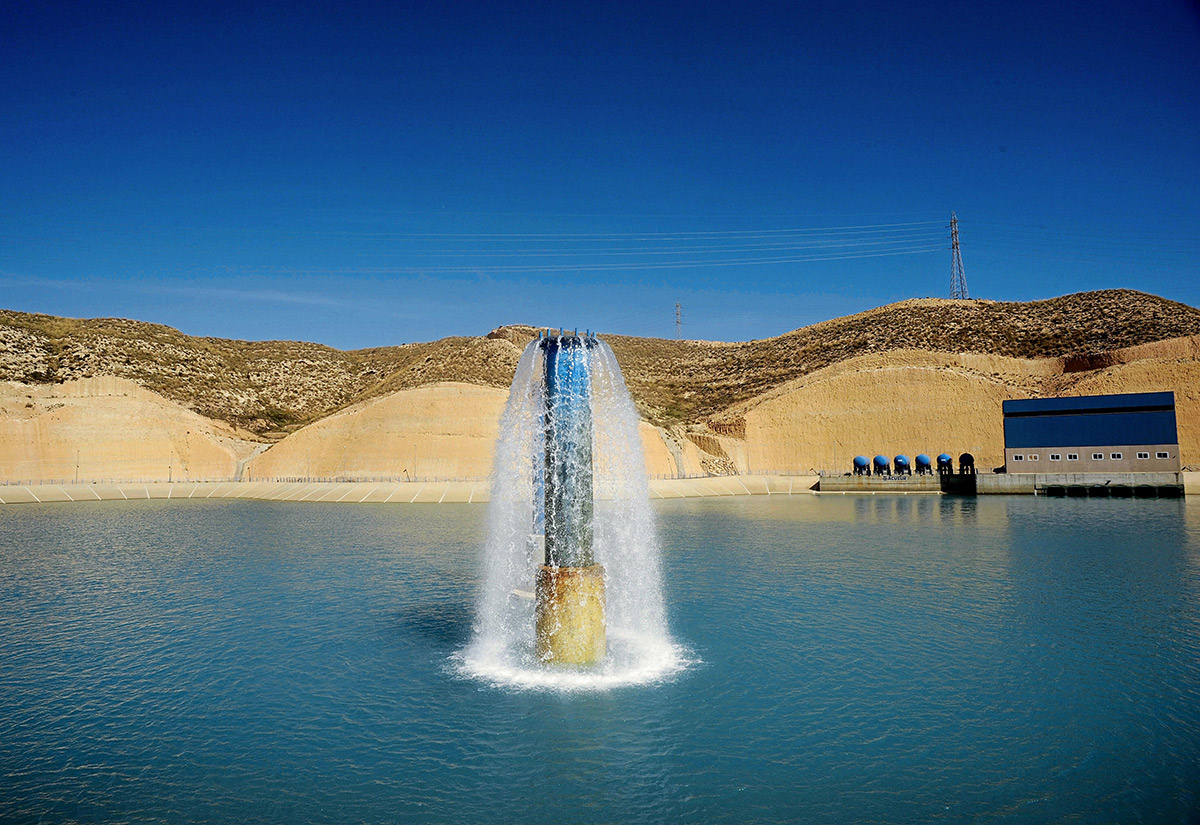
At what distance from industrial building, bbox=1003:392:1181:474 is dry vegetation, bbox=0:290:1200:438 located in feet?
94.2

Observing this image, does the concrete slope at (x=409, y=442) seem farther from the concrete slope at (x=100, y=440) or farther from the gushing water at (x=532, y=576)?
the gushing water at (x=532, y=576)

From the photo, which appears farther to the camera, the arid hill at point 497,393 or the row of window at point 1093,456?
the arid hill at point 497,393

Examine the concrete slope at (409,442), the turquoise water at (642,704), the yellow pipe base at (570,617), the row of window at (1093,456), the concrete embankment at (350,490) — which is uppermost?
the concrete slope at (409,442)

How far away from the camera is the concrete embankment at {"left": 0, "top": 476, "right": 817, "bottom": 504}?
2351 inches

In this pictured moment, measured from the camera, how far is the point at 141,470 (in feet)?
242

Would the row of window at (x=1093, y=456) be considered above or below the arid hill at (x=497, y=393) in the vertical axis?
below

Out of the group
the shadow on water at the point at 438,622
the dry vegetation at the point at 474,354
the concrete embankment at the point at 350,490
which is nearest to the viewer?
the shadow on water at the point at 438,622

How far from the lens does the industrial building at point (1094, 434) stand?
58719mm

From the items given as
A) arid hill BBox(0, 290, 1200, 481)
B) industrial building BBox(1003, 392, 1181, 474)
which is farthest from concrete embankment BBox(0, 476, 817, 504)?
industrial building BBox(1003, 392, 1181, 474)

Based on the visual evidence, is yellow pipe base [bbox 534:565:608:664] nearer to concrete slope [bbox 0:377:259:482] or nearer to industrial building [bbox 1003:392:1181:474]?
industrial building [bbox 1003:392:1181:474]

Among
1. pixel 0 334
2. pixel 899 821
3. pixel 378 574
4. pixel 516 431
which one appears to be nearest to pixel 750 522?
pixel 378 574

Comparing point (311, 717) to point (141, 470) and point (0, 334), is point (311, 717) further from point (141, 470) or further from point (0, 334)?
point (0, 334)

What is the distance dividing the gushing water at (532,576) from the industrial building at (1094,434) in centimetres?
5298

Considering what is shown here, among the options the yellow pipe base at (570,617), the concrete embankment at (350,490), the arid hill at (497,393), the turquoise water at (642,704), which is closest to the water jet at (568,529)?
the yellow pipe base at (570,617)
